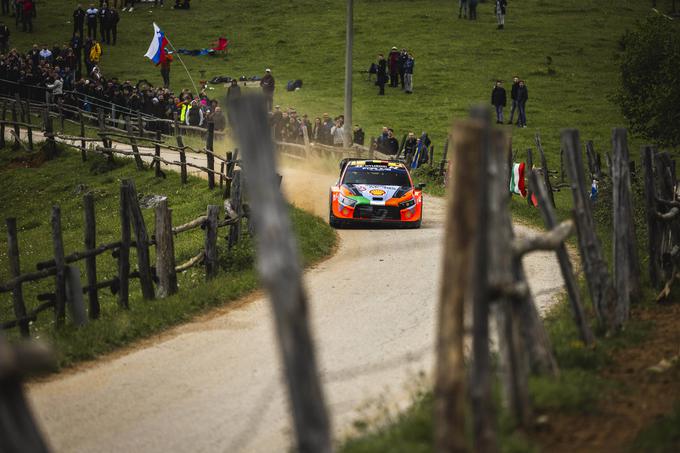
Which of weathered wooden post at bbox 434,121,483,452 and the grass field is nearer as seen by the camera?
weathered wooden post at bbox 434,121,483,452

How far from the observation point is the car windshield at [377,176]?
74.3ft

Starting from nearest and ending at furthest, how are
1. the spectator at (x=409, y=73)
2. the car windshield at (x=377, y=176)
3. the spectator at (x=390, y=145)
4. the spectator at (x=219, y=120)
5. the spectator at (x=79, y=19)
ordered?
1. the car windshield at (x=377, y=176)
2. the spectator at (x=390, y=145)
3. the spectator at (x=219, y=120)
4. the spectator at (x=409, y=73)
5. the spectator at (x=79, y=19)

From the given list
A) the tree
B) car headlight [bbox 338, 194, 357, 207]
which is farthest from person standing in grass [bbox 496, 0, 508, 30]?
car headlight [bbox 338, 194, 357, 207]

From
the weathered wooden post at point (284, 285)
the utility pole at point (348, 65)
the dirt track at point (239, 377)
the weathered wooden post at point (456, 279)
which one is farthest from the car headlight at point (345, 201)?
the weathered wooden post at point (284, 285)

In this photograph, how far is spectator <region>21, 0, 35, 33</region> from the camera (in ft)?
183

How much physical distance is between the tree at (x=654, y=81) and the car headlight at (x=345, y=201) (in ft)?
32.6

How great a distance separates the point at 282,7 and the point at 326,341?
58.2 m

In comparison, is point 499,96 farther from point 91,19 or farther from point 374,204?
point 91,19

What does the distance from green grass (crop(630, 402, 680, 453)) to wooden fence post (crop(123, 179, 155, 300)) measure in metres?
8.32

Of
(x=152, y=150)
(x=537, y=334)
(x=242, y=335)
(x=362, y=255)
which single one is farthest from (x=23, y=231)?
(x=537, y=334)

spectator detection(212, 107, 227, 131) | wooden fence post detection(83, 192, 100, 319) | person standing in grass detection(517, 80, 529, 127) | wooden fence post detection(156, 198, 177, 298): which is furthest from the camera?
person standing in grass detection(517, 80, 529, 127)

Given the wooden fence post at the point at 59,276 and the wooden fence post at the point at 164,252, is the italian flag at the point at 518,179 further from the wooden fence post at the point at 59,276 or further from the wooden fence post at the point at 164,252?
the wooden fence post at the point at 59,276

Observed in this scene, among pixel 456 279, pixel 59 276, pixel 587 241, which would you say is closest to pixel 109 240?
pixel 59 276

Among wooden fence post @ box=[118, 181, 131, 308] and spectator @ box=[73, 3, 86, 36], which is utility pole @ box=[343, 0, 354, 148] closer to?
wooden fence post @ box=[118, 181, 131, 308]
